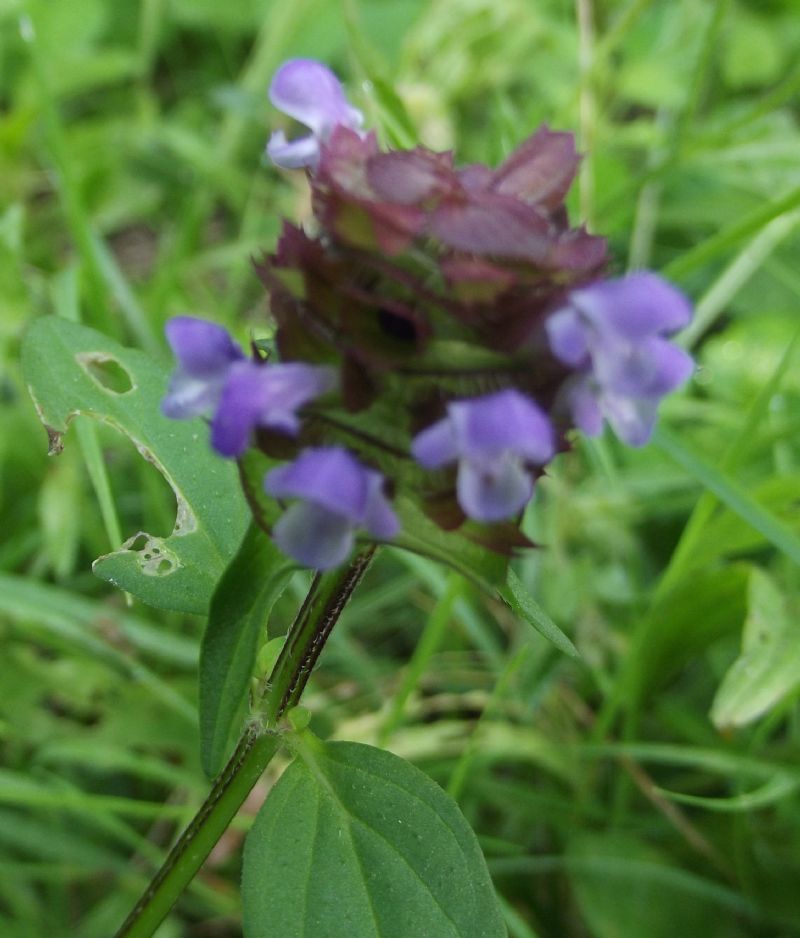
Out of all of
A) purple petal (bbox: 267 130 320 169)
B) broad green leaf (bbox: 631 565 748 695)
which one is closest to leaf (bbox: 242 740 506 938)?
purple petal (bbox: 267 130 320 169)

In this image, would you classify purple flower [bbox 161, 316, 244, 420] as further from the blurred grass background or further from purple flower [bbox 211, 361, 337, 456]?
the blurred grass background

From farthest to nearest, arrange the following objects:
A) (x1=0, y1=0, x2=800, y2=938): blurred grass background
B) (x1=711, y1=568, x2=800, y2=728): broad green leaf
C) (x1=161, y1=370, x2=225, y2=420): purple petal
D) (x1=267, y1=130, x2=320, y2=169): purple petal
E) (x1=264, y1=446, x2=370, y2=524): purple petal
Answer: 1. (x1=0, y1=0, x2=800, y2=938): blurred grass background
2. (x1=711, y1=568, x2=800, y2=728): broad green leaf
3. (x1=267, y1=130, x2=320, y2=169): purple petal
4. (x1=161, y1=370, x2=225, y2=420): purple petal
5. (x1=264, y1=446, x2=370, y2=524): purple petal

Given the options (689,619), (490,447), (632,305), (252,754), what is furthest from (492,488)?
(689,619)

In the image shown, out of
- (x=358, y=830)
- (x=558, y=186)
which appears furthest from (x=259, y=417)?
(x=358, y=830)

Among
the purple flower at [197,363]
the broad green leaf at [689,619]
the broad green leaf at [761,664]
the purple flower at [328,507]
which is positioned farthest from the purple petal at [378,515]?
the broad green leaf at [689,619]

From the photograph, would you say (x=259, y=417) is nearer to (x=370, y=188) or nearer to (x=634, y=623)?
(x=370, y=188)
